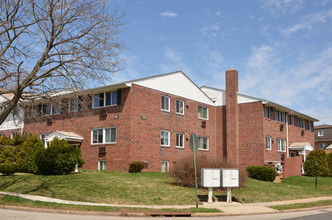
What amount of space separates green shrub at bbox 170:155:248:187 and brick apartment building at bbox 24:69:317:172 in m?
1.93

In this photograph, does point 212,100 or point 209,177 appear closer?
point 209,177

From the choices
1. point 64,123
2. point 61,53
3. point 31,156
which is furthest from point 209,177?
point 64,123

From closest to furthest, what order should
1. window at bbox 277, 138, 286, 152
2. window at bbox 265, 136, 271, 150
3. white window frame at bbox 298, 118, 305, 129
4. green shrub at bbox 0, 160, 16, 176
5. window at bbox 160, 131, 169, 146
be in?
green shrub at bbox 0, 160, 16, 176 < window at bbox 160, 131, 169, 146 < window at bbox 265, 136, 271, 150 < window at bbox 277, 138, 286, 152 < white window frame at bbox 298, 118, 305, 129

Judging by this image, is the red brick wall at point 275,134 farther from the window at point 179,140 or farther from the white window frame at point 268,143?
the window at point 179,140

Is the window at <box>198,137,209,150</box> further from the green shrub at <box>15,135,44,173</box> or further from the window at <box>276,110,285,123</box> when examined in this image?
the green shrub at <box>15,135,44,173</box>

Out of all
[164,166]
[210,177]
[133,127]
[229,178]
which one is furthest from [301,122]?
[210,177]

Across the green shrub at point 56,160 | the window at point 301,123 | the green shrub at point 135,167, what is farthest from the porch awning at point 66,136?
the window at point 301,123

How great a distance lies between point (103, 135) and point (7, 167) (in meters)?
7.08

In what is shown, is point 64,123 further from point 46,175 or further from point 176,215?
point 176,215

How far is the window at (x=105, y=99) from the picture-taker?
2591cm

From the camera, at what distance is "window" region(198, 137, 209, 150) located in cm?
3194

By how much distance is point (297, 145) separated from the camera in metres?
35.7

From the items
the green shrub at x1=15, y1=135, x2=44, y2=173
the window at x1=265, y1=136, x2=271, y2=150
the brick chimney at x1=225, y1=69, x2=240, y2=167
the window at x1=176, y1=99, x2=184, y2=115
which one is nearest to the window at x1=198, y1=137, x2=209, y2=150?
the brick chimney at x1=225, y1=69, x2=240, y2=167

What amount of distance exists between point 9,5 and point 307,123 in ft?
119
